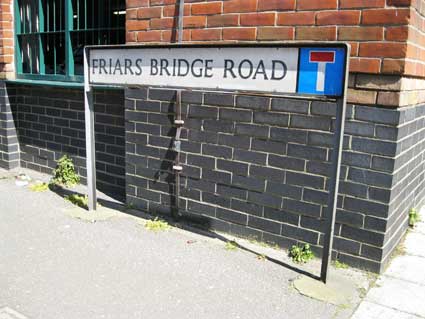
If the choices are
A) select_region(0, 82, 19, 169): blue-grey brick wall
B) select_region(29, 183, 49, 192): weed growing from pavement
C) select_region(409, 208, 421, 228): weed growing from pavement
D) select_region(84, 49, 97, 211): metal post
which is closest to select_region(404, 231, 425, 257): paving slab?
select_region(409, 208, 421, 228): weed growing from pavement

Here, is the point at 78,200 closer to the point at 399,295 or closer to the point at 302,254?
the point at 302,254

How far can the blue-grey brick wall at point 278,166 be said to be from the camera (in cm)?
338

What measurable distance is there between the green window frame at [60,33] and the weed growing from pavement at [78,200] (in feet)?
4.73

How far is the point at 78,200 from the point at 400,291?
3303mm

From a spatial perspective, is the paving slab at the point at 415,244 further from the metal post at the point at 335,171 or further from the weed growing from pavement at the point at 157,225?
the weed growing from pavement at the point at 157,225

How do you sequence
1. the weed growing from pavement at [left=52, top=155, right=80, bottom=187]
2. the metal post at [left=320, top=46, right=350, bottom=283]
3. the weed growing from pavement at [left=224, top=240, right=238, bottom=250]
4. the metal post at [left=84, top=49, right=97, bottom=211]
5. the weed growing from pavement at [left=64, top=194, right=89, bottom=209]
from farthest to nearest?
the weed growing from pavement at [left=52, top=155, right=80, bottom=187]
the weed growing from pavement at [left=64, top=194, right=89, bottom=209]
the metal post at [left=84, top=49, right=97, bottom=211]
the weed growing from pavement at [left=224, top=240, right=238, bottom=250]
the metal post at [left=320, top=46, right=350, bottom=283]

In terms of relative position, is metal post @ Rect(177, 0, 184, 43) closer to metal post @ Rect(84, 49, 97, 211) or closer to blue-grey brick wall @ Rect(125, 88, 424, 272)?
blue-grey brick wall @ Rect(125, 88, 424, 272)

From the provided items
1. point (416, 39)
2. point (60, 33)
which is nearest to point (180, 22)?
point (416, 39)

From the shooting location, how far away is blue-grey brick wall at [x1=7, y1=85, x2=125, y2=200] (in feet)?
17.4

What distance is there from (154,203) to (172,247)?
842mm

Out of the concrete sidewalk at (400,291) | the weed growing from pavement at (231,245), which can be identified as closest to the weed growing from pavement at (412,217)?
the concrete sidewalk at (400,291)

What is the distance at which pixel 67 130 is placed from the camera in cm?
584

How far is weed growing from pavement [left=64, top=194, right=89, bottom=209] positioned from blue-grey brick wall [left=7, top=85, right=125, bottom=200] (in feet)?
1.28

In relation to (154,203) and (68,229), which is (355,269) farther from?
(68,229)
